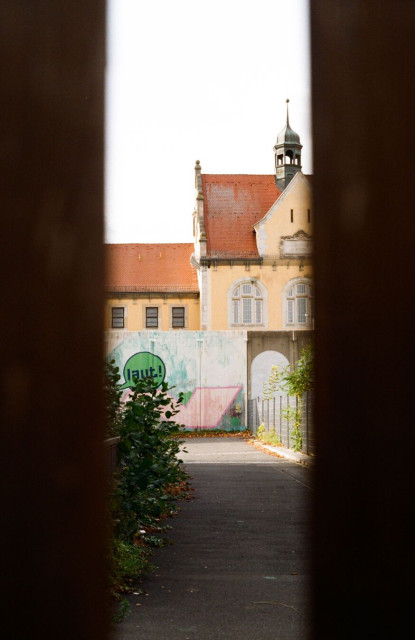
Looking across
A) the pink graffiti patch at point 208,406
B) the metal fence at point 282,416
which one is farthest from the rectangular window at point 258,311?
the metal fence at point 282,416

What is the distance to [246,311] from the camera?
113 ft

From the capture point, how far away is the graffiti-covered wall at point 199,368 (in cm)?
2627

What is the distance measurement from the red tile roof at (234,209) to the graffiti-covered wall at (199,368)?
340 inches

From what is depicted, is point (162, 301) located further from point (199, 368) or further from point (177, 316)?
point (199, 368)

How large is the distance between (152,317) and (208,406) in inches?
516

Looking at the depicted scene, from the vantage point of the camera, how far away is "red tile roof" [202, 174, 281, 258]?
113ft

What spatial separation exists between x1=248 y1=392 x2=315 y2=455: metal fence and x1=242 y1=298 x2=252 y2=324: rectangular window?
839cm
